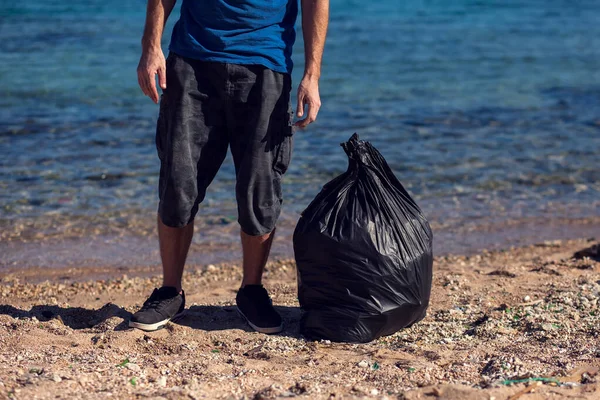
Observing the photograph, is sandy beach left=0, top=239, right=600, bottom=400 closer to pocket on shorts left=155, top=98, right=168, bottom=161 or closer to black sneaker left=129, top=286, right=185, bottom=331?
black sneaker left=129, top=286, right=185, bottom=331

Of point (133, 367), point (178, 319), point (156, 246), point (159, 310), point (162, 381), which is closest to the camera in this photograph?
point (162, 381)

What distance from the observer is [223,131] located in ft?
11.3

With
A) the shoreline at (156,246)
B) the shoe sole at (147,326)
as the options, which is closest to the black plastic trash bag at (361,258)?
the shoe sole at (147,326)

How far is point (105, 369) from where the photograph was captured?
9.46ft

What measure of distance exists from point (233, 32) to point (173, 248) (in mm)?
963

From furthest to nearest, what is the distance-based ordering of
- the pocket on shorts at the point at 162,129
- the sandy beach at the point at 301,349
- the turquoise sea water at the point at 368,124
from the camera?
the turquoise sea water at the point at 368,124
the pocket on shorts at the point at 162,129
the sandy beach at the point at 301,349

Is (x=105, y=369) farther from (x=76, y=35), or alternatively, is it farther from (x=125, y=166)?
(x=76, y=35)

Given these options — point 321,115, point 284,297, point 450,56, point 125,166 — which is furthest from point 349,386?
point 450,56

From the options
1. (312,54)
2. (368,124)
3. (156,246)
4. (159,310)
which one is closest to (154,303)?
(159,310)

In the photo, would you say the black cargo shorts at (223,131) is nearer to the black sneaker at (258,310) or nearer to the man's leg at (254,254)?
the man's leg at (254,254)

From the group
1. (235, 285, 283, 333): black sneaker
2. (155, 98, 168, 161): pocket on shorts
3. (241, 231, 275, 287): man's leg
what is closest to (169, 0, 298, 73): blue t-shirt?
(155, 98, 168, 161): pocket on shorts

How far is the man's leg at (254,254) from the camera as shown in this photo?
11.7 ft

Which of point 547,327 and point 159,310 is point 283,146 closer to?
point 159,310

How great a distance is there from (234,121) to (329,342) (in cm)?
98
